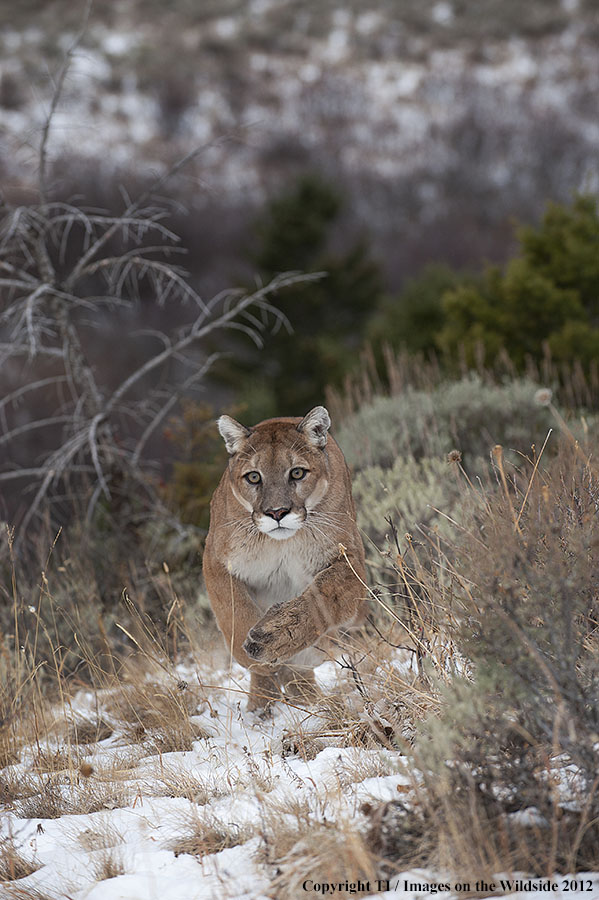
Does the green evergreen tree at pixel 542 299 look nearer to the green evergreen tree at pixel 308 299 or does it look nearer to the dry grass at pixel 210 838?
the green evergreen tree at pixel 308 299

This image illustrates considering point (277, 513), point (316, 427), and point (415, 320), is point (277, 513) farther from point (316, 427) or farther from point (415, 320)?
point (415, 320)

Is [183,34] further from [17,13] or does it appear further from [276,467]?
[276,467]

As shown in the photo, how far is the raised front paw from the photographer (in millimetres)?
4023

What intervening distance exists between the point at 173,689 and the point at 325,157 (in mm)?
35557

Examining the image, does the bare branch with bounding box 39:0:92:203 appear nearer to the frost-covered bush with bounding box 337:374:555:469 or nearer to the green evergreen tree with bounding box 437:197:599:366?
the frost-covered bush with bounding box 337:374:555:469

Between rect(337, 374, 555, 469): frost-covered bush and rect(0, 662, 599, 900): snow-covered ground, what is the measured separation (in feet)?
13.6

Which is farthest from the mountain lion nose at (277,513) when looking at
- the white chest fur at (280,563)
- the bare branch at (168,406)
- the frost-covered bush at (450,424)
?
the frost-covered bush at (450,424)

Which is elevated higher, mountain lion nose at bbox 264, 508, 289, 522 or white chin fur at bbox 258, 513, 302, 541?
mountain lion nose at bbox 264, 508, 289, 522

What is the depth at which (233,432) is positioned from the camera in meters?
4.75

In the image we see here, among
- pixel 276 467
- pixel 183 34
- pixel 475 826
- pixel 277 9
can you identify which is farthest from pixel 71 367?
pixel 277 9

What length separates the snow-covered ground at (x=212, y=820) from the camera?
113 inches

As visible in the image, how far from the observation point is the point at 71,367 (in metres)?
7.74

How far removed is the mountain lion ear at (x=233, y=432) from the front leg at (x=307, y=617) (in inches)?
31.2

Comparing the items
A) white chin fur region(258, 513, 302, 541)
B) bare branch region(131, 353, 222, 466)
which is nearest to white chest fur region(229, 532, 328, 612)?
white chin fur region(258, 513, 302, 541)
